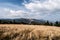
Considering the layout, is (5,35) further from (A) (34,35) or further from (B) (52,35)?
(B) (52,35)

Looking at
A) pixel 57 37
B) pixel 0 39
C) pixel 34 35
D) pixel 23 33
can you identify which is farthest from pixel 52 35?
pixel 0 39

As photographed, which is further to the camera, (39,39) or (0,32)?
(0,32)

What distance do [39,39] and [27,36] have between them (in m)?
Answer: 1.22

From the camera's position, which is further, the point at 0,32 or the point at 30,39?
the point at 0,32

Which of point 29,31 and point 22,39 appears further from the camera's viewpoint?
point 29,31

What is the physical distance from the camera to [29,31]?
17.2m

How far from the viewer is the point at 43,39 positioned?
15.9 meters

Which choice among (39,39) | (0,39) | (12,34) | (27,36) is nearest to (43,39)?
(39,39)

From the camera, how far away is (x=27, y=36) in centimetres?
1622

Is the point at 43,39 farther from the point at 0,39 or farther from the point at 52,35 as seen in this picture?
the point at 0,39

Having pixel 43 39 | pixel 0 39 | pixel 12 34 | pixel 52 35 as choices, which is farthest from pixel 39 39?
pixel 0 39

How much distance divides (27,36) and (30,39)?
0.46m

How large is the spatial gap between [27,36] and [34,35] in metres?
0.73

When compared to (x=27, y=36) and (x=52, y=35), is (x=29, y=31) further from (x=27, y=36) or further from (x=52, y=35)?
(x=52, y=35)
